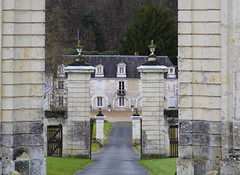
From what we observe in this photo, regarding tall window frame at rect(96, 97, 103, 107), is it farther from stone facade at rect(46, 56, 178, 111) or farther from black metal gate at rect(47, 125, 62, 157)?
black metal gate at rect(47, 125, 62, 157)

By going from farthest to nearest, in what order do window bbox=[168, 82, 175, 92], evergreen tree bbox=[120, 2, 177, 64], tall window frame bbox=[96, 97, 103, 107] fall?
evergreen tree bbox=[120, 2, 177, 64]
tall window frame bbox=[96, 97, 103, 107]
window bbox=[168, 82, 175, 92]

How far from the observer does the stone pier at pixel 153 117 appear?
45.6ft

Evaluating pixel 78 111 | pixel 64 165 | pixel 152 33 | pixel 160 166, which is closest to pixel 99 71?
pixel 152 33

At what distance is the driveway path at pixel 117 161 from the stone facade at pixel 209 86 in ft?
11.2

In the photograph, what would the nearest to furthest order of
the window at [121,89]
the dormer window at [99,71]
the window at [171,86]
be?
the dormer window at [99,71], the window at [171,86], the window at [121,89]

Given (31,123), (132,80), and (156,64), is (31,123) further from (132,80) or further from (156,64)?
(132,80)

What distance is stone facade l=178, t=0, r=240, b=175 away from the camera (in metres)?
7.77

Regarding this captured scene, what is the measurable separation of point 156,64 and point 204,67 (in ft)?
20.1

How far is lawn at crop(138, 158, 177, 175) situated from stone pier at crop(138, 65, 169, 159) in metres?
0.55

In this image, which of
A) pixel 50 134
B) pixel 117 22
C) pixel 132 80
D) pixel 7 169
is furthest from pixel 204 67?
pixel 117 22

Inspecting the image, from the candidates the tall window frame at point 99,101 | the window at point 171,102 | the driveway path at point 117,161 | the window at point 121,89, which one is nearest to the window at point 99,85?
the tall window frame at point 99,101

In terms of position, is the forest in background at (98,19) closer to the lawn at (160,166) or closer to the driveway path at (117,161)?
the driveway path at (117,161)

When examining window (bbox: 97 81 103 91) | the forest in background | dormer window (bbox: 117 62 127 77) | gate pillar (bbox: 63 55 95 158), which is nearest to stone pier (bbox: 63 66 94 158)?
gate pillar (bbox: 63 55 95 158)

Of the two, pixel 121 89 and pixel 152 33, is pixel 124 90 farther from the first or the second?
pixel 152 33
